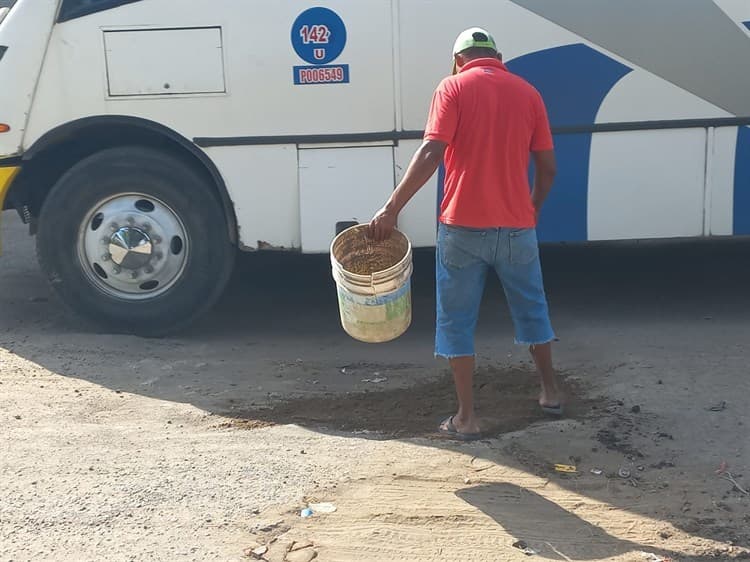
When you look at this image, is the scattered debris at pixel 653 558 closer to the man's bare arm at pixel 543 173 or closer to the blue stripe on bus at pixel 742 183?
the man's bare arm at pixel 543 173

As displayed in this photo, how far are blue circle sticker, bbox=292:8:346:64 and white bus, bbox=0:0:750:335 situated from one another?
1cm

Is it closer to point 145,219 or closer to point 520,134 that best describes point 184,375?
point 145,219

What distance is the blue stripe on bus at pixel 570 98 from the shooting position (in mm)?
5656

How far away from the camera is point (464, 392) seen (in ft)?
14.6

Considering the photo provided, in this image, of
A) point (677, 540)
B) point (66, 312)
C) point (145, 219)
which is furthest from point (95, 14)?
point (677, 540)

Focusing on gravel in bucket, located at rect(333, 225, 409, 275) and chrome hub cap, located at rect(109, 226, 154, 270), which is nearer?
gravel in bucket, located at rect(333, 225, 409, 275)

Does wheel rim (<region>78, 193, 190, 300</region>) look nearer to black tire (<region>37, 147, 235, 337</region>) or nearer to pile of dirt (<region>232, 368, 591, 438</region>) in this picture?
black tire (<region>37, 147, 235, 337</region>)

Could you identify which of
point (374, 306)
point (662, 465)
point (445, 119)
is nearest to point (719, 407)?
point (662, 465)

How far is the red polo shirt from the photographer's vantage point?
409 centimetres

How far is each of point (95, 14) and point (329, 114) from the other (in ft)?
4.68

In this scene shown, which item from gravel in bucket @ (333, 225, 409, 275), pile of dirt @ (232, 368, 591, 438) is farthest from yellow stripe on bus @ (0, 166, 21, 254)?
gravel in bucket @ (333, 225, 409, 275)

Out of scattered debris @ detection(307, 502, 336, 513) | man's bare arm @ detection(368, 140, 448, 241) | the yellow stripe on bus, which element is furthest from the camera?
the yellow stripe on bus

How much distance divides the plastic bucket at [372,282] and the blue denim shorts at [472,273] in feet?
0.68

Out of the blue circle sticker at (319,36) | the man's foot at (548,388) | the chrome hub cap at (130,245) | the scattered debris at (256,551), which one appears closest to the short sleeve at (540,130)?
the man's foot at (548,388)
